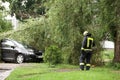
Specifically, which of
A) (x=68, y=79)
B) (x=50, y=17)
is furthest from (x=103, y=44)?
(x=68, y=79)

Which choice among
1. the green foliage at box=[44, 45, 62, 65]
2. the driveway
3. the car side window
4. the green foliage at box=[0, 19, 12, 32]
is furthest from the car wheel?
the green foliage at box=[0, 19, 12, 32]

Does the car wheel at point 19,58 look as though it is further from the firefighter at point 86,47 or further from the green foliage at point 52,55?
the firefighter at point 86,47

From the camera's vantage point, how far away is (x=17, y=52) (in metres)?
25.8

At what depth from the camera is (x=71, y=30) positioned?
2181 cm

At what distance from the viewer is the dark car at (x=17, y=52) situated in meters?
25.7

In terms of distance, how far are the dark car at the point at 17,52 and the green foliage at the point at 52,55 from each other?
403 centimetres

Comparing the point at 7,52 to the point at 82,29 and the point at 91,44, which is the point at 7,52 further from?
the point at 91,44

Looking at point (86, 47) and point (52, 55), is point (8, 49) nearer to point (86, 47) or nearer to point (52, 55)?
point (52, 55)

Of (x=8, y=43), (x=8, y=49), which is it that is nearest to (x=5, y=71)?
(x=8, y=49)

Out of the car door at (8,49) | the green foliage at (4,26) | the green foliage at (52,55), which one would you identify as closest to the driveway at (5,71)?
the green foliage at (52,55)

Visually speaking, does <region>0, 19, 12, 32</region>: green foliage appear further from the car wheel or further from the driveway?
the driveway

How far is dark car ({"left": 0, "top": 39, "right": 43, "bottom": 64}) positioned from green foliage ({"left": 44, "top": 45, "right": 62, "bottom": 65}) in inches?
158

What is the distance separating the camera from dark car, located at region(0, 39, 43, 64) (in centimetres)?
2565

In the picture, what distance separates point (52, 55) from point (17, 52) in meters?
4.82
